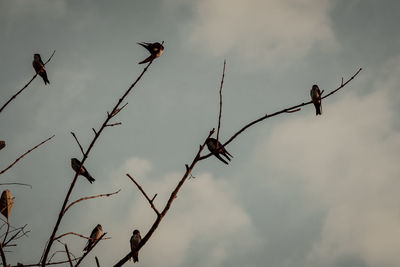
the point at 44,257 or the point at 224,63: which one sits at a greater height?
the point at 224,63

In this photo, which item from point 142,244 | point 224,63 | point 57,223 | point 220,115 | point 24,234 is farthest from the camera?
point 24,234

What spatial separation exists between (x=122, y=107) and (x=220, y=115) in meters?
0.60

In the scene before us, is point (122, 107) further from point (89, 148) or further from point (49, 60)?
point (49, 60)

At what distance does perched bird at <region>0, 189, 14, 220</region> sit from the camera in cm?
172

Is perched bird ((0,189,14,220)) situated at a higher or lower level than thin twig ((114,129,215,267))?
higher

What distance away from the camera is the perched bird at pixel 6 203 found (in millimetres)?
1720

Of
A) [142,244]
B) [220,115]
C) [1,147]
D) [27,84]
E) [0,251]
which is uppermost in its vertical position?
[27,84]

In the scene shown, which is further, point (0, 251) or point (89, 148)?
point (89, 148)

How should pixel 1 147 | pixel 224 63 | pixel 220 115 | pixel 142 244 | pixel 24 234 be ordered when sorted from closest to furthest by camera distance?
pixel 142 244 → pixel 1 147 → pixel 220 115 → pixel 224 63 → pixel 24 234

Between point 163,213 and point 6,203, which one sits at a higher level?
point 6,203

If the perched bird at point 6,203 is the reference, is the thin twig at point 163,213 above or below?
below

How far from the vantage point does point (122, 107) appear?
6.95 ft

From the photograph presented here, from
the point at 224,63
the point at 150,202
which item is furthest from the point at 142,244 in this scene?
the point at 224,63

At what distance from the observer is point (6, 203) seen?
1.72m
